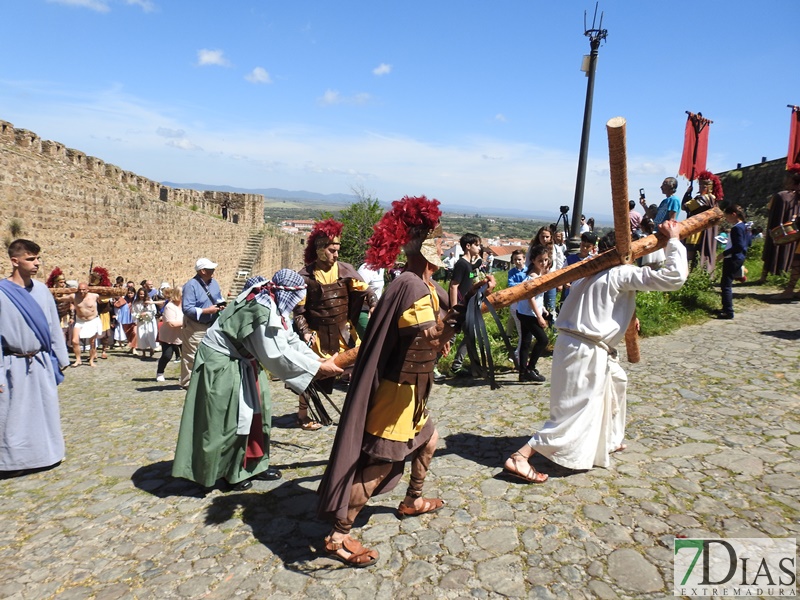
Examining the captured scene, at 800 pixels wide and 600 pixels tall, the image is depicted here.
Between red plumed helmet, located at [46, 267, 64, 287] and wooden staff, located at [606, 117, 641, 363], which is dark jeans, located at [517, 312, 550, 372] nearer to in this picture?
wooden staff, located at [606, 117, 641, 363]

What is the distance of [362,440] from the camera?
3.20m

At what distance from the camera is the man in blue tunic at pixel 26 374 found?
4.58 m

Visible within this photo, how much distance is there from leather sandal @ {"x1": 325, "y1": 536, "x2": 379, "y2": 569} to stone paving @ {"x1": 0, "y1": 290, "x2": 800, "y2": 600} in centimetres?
5

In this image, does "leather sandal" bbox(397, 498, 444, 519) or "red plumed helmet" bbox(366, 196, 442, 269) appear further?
"leather sandal" bbox(397, 498, 444, 519)

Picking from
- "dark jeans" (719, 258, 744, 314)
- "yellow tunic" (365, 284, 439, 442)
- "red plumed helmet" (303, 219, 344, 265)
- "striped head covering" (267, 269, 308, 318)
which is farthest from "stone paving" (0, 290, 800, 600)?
"dark jeans" (719, 258, 744, 314)

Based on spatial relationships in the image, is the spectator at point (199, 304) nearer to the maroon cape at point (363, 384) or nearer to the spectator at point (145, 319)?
the spectator at point (145, 319)

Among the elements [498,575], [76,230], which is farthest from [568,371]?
[76,230]

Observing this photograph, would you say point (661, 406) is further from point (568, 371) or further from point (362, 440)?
point (362, 440)

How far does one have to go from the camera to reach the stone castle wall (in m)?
11.8

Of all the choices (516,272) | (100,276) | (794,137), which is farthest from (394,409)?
(794,137)

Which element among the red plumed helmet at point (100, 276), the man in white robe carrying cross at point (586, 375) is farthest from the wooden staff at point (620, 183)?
the red plumed helmet at point (100, 276)

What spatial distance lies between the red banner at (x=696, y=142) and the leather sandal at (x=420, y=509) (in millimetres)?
5657

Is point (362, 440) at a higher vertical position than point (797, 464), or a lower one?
higher

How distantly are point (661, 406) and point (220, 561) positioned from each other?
4.33 metres
